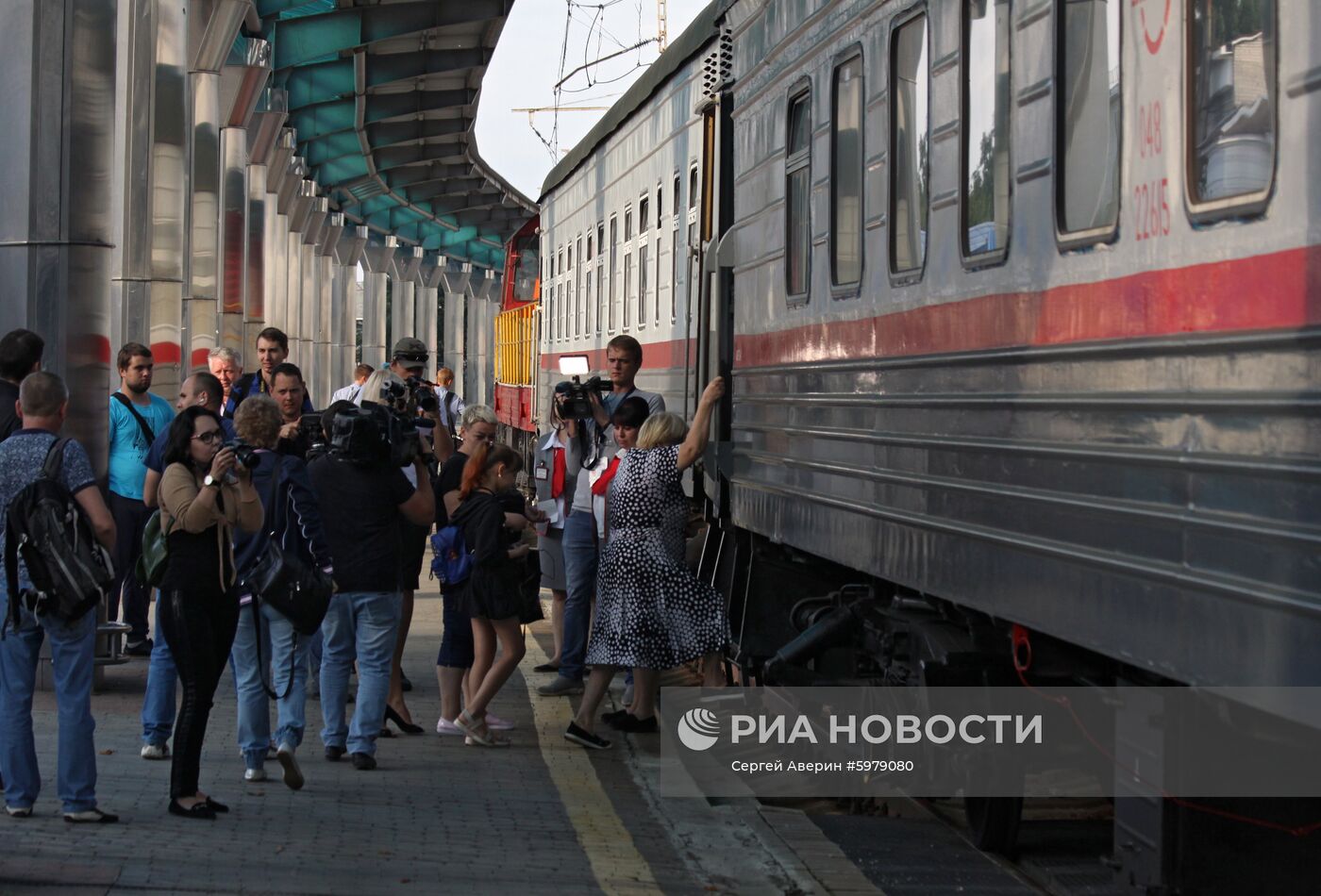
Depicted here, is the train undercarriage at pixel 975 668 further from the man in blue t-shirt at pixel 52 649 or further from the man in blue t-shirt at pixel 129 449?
the man in blue t-shirt at pixel 129 449

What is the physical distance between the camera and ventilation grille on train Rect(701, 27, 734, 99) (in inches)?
453

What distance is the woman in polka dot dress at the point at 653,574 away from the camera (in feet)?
31.1

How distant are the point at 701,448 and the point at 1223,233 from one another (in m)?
5.00

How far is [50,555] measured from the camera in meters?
7.11

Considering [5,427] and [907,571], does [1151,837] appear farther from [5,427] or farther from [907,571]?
[5,427]

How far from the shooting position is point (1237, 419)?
179 inches

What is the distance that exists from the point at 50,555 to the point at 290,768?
5.08ft

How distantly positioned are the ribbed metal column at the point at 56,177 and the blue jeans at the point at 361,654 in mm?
2855

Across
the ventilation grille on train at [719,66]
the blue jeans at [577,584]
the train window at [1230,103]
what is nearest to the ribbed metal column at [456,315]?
the ventilation grille on train at [719,66]

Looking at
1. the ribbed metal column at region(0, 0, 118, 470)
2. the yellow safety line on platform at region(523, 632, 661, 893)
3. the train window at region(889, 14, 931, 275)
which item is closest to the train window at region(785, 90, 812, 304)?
the train window at region(889, 14, 931, 275)

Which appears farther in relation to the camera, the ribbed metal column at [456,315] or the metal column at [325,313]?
the ribbed metal column at [456,315]

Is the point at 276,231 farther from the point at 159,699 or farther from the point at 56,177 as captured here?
the point at 159,699

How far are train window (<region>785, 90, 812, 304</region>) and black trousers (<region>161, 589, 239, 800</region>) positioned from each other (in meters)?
2.97

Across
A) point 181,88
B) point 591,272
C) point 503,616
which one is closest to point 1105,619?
point 503,616
